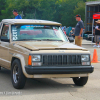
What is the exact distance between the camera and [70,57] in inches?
253

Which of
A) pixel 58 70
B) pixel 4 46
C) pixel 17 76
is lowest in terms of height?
pixel 17 76

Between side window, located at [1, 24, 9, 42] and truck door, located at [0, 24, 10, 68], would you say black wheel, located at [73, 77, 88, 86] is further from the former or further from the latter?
side window, located at [1, 24, 9, 42]

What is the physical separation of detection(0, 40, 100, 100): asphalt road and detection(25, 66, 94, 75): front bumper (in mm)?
466

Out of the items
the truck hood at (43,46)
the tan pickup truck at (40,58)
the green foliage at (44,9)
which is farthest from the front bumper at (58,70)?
the green foliage at (44,9)

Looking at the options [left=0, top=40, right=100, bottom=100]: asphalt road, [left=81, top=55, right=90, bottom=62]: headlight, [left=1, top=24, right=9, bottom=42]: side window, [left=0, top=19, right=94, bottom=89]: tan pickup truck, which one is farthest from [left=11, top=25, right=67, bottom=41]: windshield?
[left=81, top=55, right=90, bottom=62]: headlight

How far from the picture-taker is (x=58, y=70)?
6.27 m

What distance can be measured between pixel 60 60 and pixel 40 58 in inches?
17.8

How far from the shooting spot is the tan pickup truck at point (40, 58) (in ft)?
20.5

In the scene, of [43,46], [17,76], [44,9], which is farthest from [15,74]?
[44,9]

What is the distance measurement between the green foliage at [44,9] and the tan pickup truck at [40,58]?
8467cm

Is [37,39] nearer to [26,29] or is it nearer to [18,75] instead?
[26,29]

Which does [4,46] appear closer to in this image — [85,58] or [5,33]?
[5,33]

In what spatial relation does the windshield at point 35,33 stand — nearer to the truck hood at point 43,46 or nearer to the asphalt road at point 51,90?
the truck hood at point 43,46

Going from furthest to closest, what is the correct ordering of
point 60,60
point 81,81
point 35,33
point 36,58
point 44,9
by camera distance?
point 44,9
point 35,33
point 81,81
point 60,60
point 36,58
